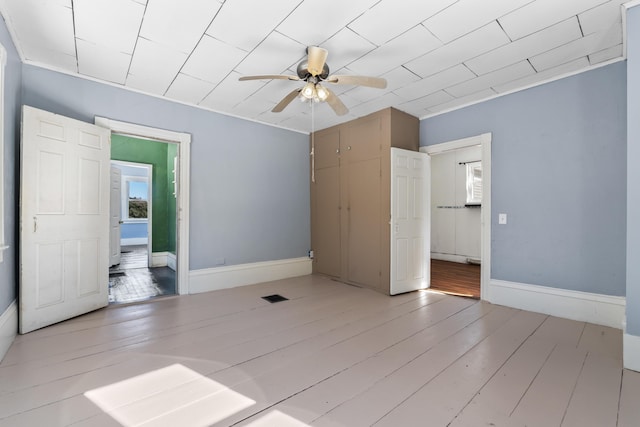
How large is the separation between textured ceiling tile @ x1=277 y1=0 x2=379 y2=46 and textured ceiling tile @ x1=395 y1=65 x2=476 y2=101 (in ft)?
4.27

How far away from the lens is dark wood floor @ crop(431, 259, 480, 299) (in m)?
4.01

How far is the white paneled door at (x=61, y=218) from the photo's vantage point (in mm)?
2504

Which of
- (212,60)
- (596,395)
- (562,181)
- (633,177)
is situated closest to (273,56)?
(212,60)

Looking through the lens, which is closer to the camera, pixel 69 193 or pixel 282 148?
pixel 69 193

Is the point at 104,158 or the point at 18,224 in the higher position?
the point at 104,158

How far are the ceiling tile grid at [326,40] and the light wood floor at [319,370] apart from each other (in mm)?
2509

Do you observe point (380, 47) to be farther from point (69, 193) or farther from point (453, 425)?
point (69, 193)

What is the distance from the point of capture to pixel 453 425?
4.71 feet

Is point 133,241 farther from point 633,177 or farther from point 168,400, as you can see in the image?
point 633,177

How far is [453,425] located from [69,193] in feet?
11.9

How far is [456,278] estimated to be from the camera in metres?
4.81

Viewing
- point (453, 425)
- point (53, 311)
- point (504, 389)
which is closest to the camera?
point (453, 425)

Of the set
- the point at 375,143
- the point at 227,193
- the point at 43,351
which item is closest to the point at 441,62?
the point at 375,143

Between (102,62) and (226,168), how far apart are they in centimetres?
178
